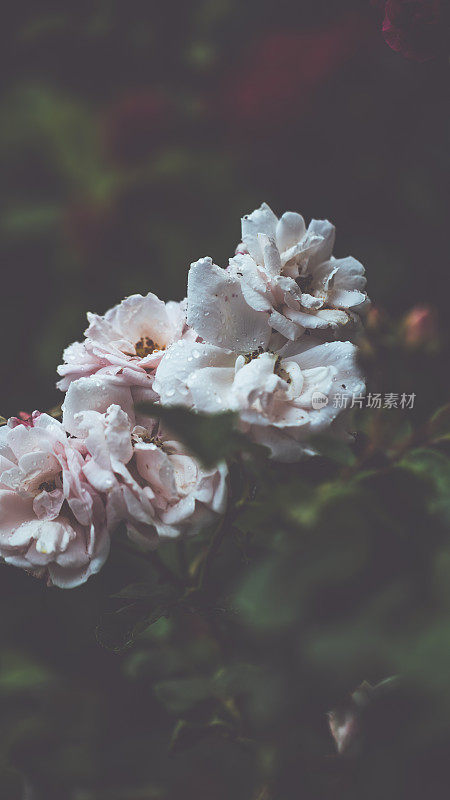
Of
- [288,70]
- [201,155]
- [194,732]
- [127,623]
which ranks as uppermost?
[288,70]

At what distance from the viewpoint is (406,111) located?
5.38ft

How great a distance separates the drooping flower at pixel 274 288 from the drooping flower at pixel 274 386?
0.06 ft

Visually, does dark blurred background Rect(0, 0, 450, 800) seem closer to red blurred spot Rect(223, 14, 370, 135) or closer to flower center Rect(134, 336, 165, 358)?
red blurred spot Rect(223, 14, 370, 135)

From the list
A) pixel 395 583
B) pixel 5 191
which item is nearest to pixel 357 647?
pixel 395 583

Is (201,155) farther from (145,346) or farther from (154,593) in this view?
(154,593)

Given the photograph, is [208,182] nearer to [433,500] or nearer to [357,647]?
[433,500]

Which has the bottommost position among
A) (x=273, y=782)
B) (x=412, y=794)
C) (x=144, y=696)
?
(x=144, y=696)

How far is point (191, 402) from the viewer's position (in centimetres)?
59

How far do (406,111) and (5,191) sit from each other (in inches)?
37.1

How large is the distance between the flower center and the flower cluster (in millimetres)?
44

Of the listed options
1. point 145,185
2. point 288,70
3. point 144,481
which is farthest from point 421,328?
point 145,185

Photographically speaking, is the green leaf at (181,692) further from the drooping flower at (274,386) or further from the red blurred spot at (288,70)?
the red blurred spot at (288,70)

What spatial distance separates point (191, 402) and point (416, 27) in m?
0.35

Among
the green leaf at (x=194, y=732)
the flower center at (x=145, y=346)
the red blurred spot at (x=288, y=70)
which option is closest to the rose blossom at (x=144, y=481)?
the flower center at (x=145, y=346)
